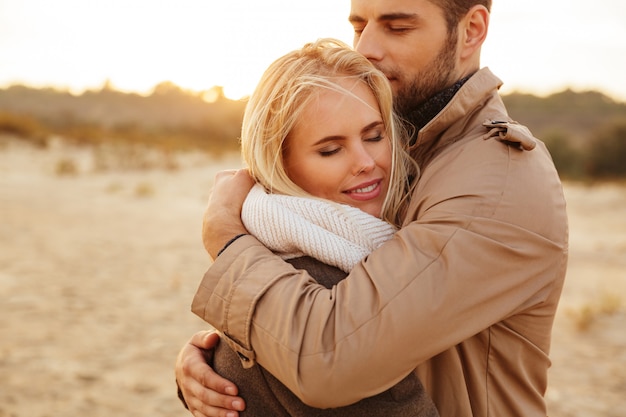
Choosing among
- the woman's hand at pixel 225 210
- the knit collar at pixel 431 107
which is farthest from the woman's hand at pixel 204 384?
the knit collar at pixel 431 107

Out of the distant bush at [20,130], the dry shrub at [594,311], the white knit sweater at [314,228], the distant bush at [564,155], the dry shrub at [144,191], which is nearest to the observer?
the white knit sweater at [314,228]

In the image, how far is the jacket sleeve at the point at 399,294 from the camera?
5.35ft

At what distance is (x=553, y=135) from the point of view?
2866 cm

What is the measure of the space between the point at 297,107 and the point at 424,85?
0.74 meters

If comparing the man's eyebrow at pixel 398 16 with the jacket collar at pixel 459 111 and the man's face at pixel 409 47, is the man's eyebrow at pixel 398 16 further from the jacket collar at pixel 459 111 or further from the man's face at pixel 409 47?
the jacket collar at pixel 459 111

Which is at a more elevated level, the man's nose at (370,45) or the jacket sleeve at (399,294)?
the man's nose at (370,45)

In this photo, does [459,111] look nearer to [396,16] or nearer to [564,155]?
[396,16]

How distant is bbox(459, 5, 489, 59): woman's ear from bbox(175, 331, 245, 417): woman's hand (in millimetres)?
1665

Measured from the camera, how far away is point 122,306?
7.10 meters

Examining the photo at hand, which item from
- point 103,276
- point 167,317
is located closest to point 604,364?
point 167,317

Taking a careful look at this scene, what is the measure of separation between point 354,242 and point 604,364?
520 cm

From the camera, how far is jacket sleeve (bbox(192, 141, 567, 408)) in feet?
5.35

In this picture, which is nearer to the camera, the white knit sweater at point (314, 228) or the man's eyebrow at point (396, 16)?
the white knit sweater at point (314, 228)

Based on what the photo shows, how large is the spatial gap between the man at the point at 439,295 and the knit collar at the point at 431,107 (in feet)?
1.25
